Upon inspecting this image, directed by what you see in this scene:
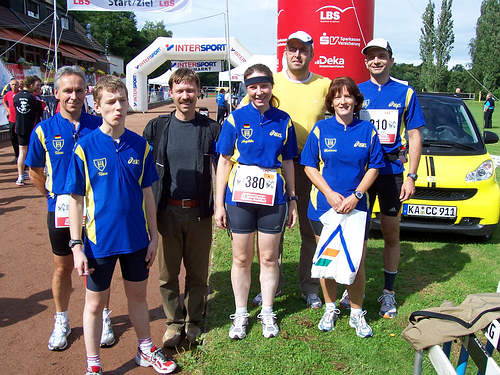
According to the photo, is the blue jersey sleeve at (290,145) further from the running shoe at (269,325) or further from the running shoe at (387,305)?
the running shoe at (387,305)

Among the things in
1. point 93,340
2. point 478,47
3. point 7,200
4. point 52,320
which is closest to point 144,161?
point 93,340

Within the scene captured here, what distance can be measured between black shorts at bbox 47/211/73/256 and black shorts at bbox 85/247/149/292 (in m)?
0.59

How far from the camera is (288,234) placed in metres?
6.21

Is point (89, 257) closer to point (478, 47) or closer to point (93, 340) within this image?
point (93, 340)

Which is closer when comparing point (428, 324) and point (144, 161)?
point (428, 324)

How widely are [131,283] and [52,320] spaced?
4.58 ft

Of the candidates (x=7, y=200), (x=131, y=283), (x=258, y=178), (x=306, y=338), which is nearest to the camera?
(x=131, y=283)

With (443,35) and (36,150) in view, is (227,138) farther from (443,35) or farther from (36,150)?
(443,35)

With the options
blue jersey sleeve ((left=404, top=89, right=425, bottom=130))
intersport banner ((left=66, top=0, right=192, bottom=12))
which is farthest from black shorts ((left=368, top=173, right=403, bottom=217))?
intersport banner ((left=66, top=0, right=192, bottom=12))

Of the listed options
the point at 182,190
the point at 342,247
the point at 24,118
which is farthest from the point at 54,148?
the point at 24,118

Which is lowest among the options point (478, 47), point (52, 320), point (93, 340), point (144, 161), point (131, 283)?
point (52, 320)

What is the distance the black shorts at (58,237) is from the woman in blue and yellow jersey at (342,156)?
189 centimetres

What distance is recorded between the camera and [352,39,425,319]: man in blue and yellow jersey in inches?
145

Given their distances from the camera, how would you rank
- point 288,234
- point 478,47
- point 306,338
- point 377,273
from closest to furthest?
point 306,338, point 377,273, point 288,234, point 478,47
